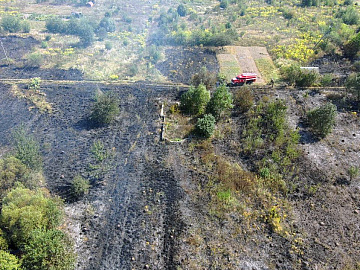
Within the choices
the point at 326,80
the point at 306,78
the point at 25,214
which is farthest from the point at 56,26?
the point at 326,80

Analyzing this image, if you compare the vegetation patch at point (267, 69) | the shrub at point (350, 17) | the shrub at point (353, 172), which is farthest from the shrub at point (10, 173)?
the shrub at point (350, 17)

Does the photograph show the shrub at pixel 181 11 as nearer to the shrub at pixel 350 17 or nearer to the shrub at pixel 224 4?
the shrub at pixel 224 4

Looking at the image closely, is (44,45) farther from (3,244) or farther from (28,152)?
(3,244)

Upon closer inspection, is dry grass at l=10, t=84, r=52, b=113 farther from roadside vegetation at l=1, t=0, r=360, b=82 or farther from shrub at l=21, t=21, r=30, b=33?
shrub at l=21, t=21, r=30, b=33

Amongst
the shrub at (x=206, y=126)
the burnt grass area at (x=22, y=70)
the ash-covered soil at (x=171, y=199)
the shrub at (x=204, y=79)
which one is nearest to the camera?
the ash-covered soil at (x=171, y=199)

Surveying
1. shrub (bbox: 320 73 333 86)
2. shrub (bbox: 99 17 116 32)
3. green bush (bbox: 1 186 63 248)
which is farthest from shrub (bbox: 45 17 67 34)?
shrub (bbox: 320 73 333 86)

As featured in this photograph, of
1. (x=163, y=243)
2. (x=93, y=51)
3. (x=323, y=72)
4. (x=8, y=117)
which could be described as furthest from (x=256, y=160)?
(x=93, y=51)
